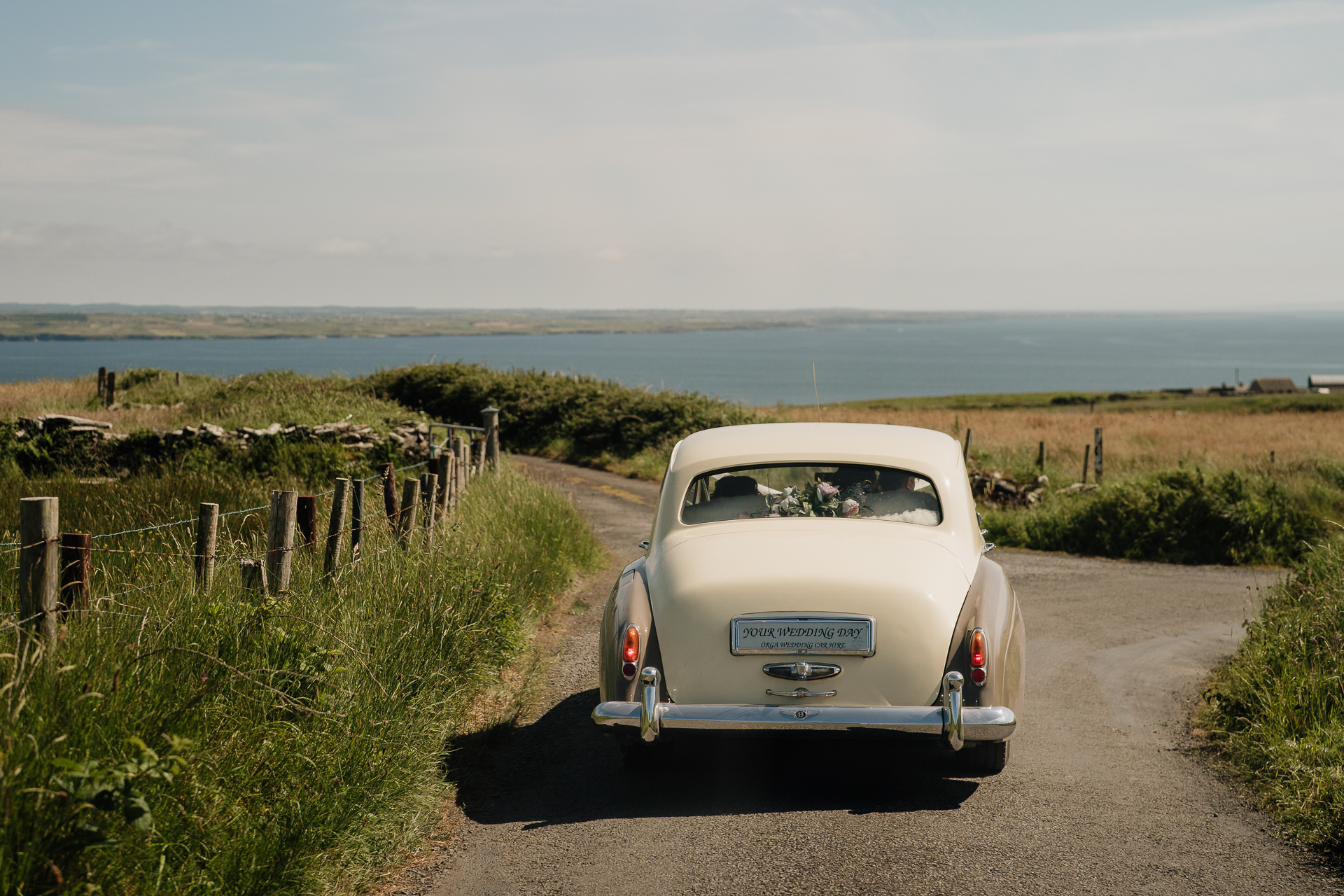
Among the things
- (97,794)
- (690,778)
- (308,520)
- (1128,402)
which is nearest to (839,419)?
(308,520)

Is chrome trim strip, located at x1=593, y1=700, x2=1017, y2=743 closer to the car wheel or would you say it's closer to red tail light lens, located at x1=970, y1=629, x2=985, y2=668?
red tail light lens, located at x1=970, y1=629, x2=985, y2=668

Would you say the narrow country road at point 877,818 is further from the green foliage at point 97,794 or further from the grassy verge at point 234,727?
the green foliage at point 97,794

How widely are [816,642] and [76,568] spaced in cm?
349

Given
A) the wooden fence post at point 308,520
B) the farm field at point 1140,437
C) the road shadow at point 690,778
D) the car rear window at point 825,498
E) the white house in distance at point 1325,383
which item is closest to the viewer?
the road shadow at point 690,778

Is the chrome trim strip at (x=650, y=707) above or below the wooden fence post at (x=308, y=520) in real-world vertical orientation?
below

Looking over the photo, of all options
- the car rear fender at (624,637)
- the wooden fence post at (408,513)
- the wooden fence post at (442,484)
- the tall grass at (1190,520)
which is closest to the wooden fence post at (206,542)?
the car rear fender at (624,637)

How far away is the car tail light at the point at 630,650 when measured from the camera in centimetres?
496

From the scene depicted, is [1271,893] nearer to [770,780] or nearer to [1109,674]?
[770,780]

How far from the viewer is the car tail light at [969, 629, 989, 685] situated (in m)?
4.79

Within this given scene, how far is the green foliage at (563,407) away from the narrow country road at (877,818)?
20.4 m

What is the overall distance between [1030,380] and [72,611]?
154871mm

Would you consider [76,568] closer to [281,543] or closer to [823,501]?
[281,543]

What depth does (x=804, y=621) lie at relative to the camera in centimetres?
481

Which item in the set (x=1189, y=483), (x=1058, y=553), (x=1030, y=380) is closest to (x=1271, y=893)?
(x=1058, y=553)
